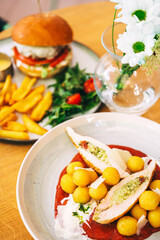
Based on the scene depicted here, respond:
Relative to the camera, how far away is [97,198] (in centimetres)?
117

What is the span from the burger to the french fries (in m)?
0.18

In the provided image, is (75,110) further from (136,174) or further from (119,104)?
(136,174)

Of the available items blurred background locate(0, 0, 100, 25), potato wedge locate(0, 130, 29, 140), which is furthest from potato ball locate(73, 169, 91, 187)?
blurred background locate(0, 0, 100, 25)

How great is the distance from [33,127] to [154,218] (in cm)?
91

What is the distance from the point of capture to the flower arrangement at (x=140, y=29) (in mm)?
1001

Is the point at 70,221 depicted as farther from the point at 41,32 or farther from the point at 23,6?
the point at 23,6

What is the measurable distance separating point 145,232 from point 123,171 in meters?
0.30

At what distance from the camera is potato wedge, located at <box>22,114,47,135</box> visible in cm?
162

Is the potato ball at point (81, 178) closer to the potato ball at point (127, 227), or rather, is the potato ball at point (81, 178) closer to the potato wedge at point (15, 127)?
the potato ball at point (127, 227)

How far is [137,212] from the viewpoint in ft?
3.71

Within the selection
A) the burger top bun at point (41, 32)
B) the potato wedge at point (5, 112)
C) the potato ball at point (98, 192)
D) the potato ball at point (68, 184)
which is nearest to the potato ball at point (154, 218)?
the potato ball at point (98, 192)

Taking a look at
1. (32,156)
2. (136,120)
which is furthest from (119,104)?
(32,156)

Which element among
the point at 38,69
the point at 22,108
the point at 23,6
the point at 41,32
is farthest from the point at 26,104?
the point at 23,6

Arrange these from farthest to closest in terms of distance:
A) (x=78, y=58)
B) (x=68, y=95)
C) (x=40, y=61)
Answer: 1. (x=78, y=58)
2. (x=40, y=61)
3. (x=68, y=95)
